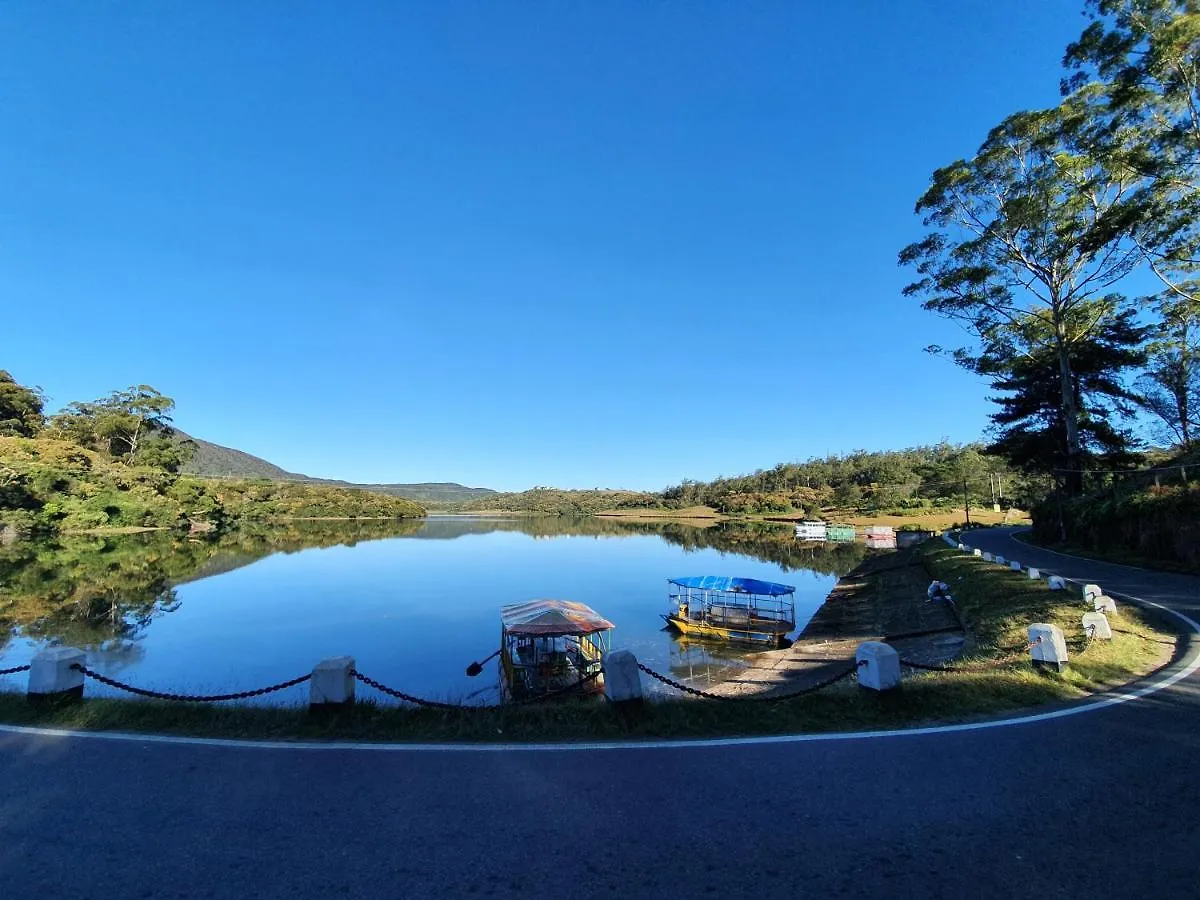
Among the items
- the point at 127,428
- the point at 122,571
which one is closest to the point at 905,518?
the point at 122,571

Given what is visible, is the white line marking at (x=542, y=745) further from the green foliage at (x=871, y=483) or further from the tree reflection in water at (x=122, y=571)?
the green foliage at (x=871, y=483)

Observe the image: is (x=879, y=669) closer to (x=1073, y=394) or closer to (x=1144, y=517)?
(x=1144, y=517)

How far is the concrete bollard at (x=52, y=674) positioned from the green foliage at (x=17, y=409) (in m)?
90.8

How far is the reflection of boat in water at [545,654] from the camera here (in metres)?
16.2

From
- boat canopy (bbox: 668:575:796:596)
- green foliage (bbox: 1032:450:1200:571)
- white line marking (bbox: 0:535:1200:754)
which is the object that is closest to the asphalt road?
white line marking (bbox: 0:535:1200:754)

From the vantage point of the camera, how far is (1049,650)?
7.61m

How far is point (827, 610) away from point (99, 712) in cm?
3043

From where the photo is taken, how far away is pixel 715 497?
157875 millimetres

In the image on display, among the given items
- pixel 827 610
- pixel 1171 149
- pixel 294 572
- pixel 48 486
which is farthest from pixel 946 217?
pixel 48 486

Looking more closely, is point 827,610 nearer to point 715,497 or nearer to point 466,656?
point 466,656

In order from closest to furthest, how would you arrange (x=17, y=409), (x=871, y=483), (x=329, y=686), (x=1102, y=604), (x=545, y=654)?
(x=329, y=686), (x=1102, y=604), (x=545, y=654), (x=17, y=409), (x=871, y=483)

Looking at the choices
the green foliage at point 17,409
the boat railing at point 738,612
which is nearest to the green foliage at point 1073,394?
the boat railing at point 738,612

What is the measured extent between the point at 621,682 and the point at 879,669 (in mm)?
3131

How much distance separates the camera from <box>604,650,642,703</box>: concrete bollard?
249 inches
